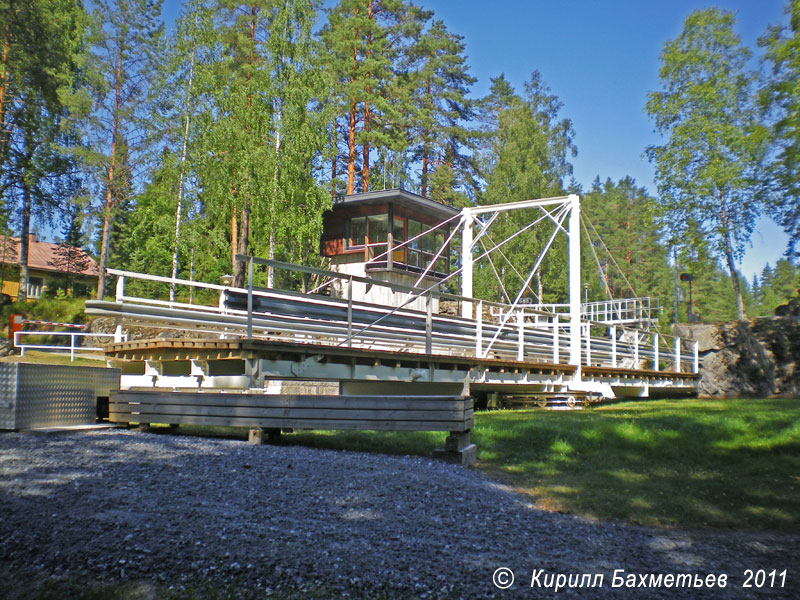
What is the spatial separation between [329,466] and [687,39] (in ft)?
105

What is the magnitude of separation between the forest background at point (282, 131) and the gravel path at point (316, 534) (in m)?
15.1

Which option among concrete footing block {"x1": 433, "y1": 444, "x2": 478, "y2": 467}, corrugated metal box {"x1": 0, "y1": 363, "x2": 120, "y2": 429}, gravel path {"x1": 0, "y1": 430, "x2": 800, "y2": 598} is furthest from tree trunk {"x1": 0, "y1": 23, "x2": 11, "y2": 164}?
concrete footing block {"x1": 433, "y1": 444, "x2": 478, "y2": 467}

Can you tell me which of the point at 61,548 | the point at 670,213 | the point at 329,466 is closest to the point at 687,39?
the point at 670,213

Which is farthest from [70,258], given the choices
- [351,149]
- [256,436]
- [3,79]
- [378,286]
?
[256,436]

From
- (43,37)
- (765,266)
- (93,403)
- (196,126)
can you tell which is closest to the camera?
(93,403)

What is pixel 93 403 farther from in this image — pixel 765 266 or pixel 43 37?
pixel 765 266

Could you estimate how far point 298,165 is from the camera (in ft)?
77.7

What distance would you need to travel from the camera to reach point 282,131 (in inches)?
938

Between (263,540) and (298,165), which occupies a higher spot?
(298,165)

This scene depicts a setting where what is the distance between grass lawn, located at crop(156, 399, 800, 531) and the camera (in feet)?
16.2

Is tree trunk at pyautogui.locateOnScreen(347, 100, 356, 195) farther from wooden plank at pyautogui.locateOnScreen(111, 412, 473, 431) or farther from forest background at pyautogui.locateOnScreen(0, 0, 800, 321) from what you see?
wooden plank at pyautogui.locateOnScreen(111, 412, 473, 431)

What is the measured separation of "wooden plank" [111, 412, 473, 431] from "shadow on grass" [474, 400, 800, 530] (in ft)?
2.20

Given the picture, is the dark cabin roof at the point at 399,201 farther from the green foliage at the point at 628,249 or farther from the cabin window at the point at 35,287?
the green foliage at the point at 628,249

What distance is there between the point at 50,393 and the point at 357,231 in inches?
761
